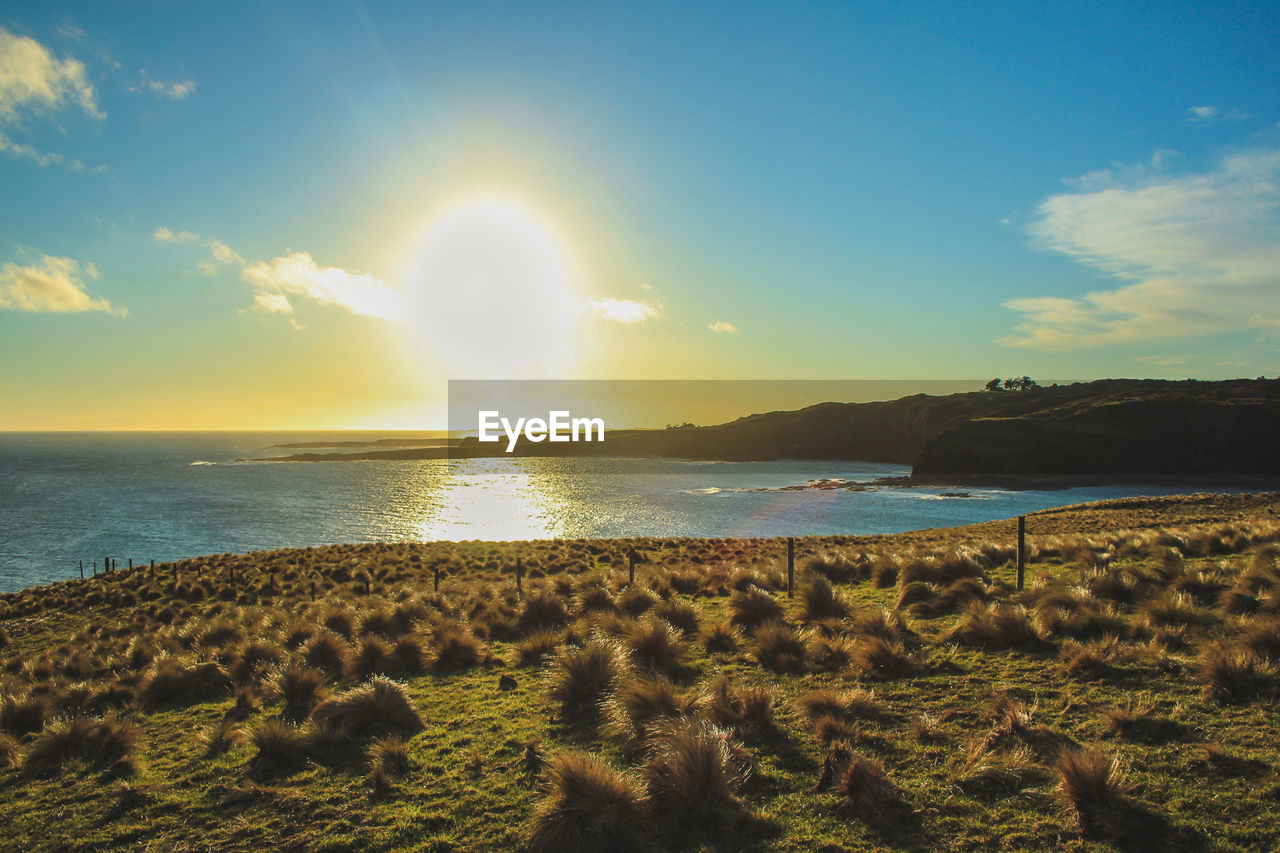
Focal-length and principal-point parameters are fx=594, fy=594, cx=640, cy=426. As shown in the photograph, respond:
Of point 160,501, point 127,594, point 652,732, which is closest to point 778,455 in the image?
point 160,501

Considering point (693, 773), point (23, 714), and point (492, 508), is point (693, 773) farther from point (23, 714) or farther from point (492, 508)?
→ point (492, 508)

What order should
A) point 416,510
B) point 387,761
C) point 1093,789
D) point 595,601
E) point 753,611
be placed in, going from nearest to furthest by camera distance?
point 1093,789 < point 387,761 < point 753,611 < point 595,601 < point 416,510

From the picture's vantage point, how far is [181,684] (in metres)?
9.40

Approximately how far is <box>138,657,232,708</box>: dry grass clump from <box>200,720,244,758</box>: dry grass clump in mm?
2652

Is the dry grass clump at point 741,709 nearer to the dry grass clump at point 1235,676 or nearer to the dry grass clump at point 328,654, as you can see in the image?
the dry grass clump at point 1235,676

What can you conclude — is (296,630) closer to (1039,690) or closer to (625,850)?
(625,850)

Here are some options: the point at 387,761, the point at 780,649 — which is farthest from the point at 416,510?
the point at 387,761

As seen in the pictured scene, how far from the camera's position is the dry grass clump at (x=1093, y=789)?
13.3ft

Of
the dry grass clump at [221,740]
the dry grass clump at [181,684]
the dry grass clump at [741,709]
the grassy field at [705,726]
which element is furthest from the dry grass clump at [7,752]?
the dry grass clump at [741,709]

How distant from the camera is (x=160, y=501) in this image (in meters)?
79.2

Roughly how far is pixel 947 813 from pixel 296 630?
38.8 feet

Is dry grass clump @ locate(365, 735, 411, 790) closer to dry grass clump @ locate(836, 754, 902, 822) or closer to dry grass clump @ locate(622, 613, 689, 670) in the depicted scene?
→ dry grass clump @ locate(622, 613, 689, 670)

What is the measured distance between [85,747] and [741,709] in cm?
765

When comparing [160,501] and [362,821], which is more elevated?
[362,821]
